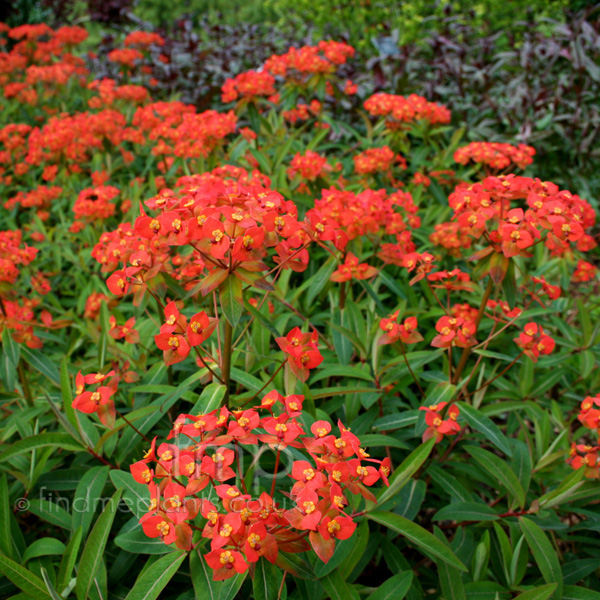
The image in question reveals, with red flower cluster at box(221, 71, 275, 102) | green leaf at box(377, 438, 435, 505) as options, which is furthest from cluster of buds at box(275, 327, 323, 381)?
red flower cluster at box(221, 71, 275, 102)

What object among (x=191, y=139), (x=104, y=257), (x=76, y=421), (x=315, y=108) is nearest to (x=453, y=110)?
(x=315, y=108)

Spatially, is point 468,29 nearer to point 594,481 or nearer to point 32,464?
point 594,481

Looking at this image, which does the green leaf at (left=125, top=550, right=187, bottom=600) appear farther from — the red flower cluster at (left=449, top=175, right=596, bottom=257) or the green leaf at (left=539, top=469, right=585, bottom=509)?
the red flower cluster at (left=449, top=175, right=596, bottom=257)

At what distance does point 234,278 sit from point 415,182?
93.8 inches

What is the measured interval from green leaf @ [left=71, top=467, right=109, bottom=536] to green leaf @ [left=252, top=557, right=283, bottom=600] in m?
0.63

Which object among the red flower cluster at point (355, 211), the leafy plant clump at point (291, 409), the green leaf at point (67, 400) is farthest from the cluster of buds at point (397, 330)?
the green leaf at point (67, 400)

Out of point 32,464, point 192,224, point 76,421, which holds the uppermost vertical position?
point 192,224

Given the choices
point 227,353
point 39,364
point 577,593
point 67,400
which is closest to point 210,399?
point 227,353

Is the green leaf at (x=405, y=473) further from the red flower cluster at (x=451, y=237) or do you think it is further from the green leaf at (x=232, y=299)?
the red flower cluster at (x=451, y=237)

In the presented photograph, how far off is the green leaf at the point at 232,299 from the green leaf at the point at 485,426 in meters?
0.92

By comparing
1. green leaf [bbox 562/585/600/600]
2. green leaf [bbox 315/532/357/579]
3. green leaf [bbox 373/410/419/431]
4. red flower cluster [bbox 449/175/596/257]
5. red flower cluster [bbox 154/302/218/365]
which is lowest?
green leaf [bbox 562/585/600/600]

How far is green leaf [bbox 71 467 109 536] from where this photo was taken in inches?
59.6

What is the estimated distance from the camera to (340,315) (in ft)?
7.42

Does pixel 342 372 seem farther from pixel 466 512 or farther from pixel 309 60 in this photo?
pixel 309 60
